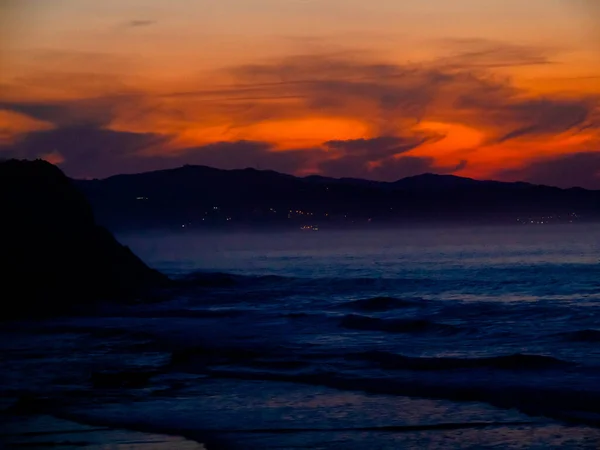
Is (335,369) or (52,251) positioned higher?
(52,251)

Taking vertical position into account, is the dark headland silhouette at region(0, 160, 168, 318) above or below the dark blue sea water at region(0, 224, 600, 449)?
above

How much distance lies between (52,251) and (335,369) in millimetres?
17593

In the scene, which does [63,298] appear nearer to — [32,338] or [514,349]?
[32,338]

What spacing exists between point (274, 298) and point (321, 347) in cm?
1612

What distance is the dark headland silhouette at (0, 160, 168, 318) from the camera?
30144 mm

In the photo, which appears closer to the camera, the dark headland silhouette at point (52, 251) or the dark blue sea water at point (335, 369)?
the dark blue sea water at point (335, 369)

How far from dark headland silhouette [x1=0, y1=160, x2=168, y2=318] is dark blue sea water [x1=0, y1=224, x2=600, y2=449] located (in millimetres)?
2052

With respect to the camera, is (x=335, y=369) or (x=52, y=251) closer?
(x=335, y=369)

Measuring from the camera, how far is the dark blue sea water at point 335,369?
12.4 meters

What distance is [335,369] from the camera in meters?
17.4

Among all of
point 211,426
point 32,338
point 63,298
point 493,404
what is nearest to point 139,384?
Result: point 211,426

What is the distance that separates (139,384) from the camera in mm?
15727

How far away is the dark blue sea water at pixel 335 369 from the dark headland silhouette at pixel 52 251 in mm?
2052

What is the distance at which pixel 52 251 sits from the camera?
32.2 metres
